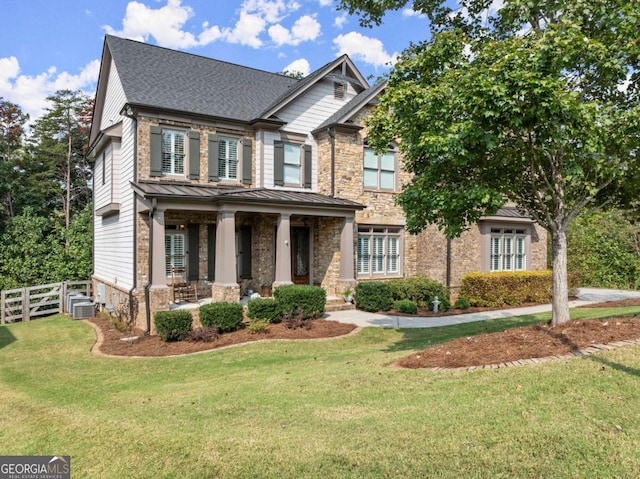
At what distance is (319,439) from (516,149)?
6.42 meters

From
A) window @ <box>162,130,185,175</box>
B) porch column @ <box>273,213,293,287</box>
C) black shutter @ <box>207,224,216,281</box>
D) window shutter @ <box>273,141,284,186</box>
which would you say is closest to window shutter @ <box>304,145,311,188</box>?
window shutter @ <box>273,141,284,186</box>

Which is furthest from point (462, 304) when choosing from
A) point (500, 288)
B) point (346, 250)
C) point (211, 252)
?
point (211, 252)

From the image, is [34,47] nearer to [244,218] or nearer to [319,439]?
[244,218]

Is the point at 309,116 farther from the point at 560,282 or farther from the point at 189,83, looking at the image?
the point at 560,282

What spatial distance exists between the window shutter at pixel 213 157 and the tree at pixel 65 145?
72.2 ft

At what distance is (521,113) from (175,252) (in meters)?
11.6

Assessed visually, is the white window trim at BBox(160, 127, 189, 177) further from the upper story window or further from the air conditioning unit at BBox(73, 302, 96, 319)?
the air conditioning unit at BBox(73, 302, 96, 319)

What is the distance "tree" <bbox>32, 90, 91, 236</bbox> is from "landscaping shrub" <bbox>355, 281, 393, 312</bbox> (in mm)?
25902

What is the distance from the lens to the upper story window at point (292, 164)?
15.6 meters

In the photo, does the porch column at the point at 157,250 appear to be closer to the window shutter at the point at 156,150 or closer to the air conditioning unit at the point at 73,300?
the window shutter at the point at 156,150

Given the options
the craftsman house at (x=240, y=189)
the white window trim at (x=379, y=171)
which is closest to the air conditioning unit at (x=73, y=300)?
the craftsman house at (x=240, y=189)

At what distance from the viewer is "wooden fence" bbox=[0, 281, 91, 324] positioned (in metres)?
17.3

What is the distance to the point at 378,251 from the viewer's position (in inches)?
673

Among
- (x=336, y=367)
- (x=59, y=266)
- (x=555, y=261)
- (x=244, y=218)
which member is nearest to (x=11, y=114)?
(x=59, y=266)
